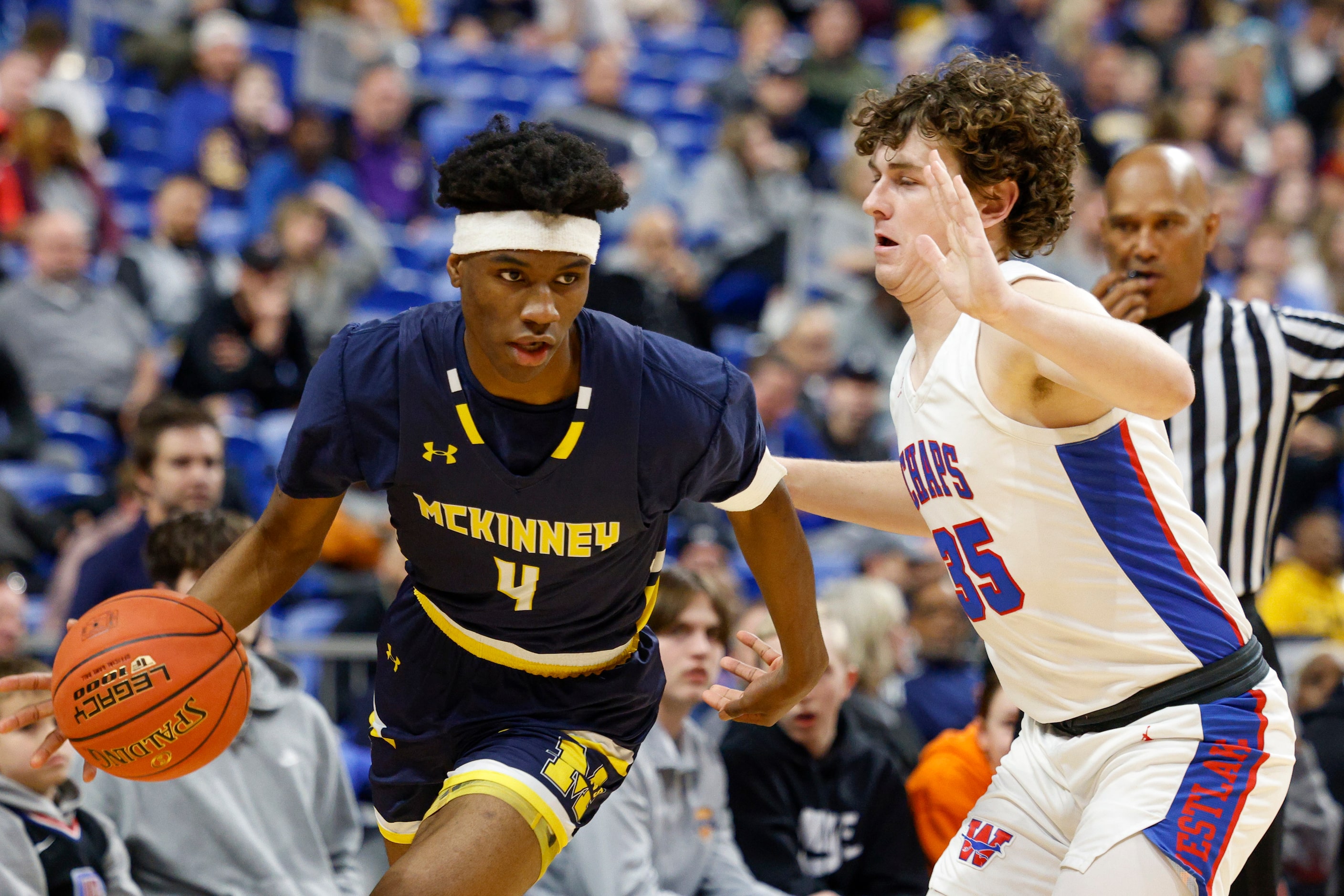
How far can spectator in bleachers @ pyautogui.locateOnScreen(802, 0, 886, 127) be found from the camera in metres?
12.5

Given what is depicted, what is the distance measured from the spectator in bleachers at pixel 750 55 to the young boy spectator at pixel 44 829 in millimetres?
8927

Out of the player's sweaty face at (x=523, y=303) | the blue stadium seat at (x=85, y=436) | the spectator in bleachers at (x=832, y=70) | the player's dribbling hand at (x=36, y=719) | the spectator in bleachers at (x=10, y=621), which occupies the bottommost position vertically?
A: the spectator in bleachers at (x=10, y=621)

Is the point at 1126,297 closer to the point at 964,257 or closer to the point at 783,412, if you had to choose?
the point at 964,257

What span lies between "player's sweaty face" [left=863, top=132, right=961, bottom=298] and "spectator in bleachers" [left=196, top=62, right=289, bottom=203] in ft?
24.8

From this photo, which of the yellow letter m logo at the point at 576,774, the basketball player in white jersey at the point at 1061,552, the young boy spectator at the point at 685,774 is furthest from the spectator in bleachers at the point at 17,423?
the basketball player in white jersey at the point at 1061,552

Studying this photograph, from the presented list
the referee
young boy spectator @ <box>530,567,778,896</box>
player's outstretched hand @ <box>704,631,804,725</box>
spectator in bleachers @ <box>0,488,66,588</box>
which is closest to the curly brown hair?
the referee

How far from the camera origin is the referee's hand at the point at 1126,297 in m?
4.34

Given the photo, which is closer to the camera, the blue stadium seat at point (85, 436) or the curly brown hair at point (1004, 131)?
the curly brown hair at point (1004, 131)

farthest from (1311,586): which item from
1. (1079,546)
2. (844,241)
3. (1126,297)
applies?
(1079,546)

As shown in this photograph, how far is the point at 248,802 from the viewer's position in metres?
4.59

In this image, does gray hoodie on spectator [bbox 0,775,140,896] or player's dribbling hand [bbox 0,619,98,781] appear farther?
gray hoodie on spectator [bbox 0,775,140,896]

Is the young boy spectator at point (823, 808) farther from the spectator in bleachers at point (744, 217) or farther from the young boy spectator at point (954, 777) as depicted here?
the spectator in bleachers at point (744, 217)

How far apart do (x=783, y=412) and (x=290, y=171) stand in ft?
12.6

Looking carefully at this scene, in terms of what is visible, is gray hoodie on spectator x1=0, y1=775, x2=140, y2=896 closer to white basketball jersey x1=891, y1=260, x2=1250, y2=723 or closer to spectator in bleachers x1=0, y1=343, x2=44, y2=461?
white basketball jersey x1=891, y1=260, x2=1250, y2=723
